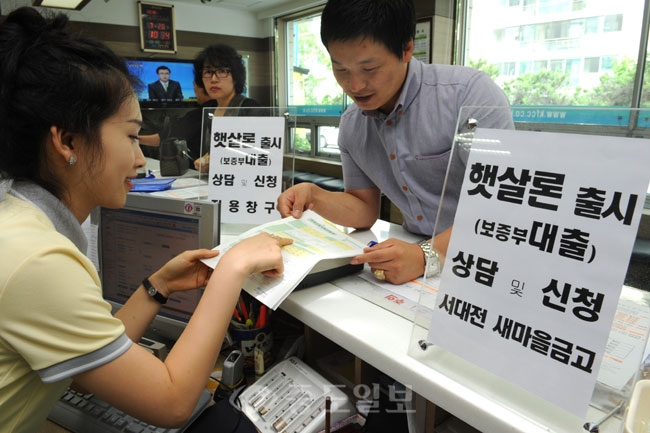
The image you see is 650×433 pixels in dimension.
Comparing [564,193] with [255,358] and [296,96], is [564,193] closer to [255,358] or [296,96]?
[255,358]

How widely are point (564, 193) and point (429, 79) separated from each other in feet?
2.84

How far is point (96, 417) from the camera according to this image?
0.86 m

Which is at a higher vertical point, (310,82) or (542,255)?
(310,82)

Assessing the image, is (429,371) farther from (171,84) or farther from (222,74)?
(171,84)

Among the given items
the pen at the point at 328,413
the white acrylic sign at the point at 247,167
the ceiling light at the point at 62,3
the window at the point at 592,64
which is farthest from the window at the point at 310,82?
the pen at the point at 328,413

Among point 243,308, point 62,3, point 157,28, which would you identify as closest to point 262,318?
point 243,308

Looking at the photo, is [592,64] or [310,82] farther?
[310,82]

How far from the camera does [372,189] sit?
57.6 inches

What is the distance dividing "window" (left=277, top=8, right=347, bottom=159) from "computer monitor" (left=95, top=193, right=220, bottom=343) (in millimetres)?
4259

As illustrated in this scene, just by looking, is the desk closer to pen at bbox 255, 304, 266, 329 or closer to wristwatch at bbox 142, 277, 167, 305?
pen at bbox 255, 304, 266, 329

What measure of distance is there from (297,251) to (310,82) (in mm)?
5563

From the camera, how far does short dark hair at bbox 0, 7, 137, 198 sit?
65 centimetres

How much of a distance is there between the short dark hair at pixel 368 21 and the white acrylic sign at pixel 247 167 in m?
0.43

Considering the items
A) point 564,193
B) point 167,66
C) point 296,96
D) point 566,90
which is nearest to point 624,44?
point 566,90
